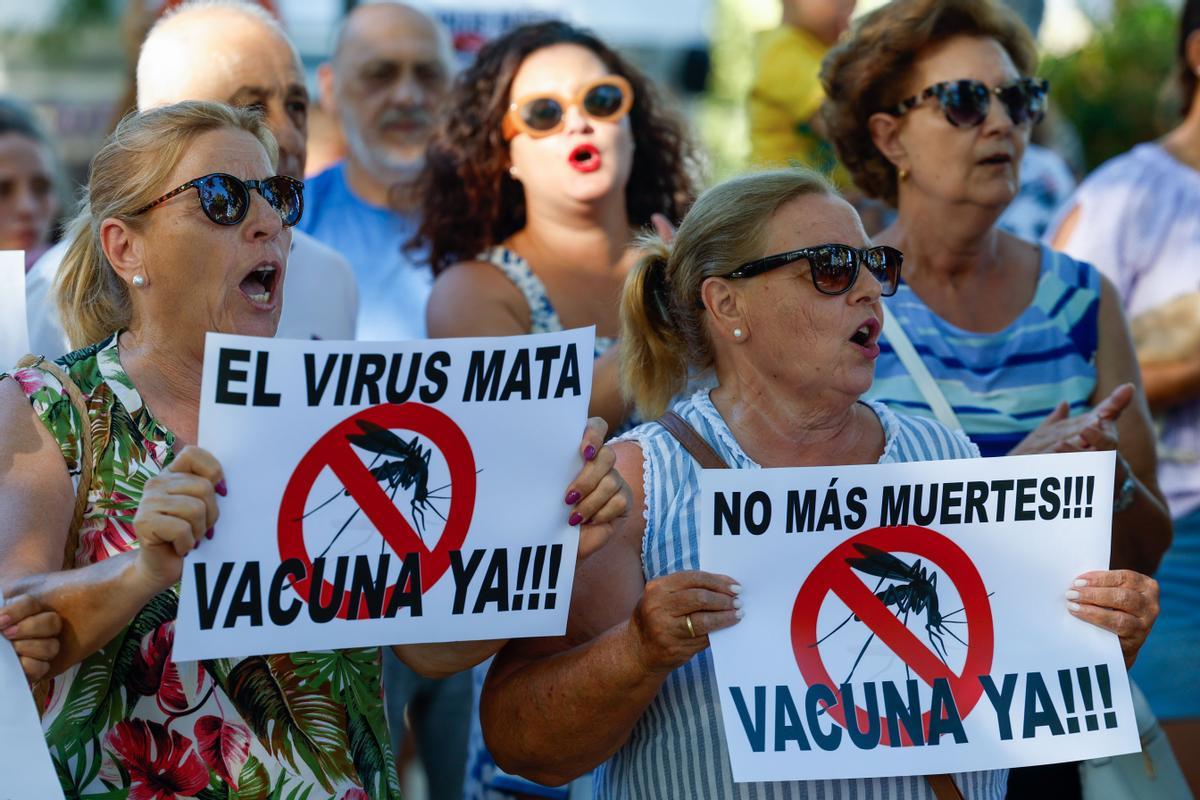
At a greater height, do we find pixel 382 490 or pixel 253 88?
pixel 253 88

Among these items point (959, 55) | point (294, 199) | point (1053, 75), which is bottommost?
point (294, 199)

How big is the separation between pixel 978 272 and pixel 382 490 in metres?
1.92

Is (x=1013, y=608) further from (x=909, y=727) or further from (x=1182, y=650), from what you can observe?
(x=1182, y=650)

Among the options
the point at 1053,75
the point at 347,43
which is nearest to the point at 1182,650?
the point at 347,43

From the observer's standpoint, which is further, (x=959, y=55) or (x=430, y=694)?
(x=430, y=694)

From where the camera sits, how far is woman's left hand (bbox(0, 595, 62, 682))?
225 cm

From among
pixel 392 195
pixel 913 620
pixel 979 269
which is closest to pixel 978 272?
pixel 979 269

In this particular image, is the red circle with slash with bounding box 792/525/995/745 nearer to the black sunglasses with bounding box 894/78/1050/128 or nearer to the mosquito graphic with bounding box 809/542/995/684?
the mosquito graphic with bounding box 809/542/995/684

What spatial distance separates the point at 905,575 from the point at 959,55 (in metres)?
1.70

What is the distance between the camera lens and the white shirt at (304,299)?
361cm

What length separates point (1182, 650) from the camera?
396 centimetres

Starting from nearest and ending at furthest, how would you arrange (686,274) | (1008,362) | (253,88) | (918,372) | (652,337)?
(686,274) → (652,337) → (918,372) → (1008,362) → (253,88)

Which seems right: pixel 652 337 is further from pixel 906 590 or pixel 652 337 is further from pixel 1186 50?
pixel 1186 50

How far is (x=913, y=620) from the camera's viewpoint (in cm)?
258
